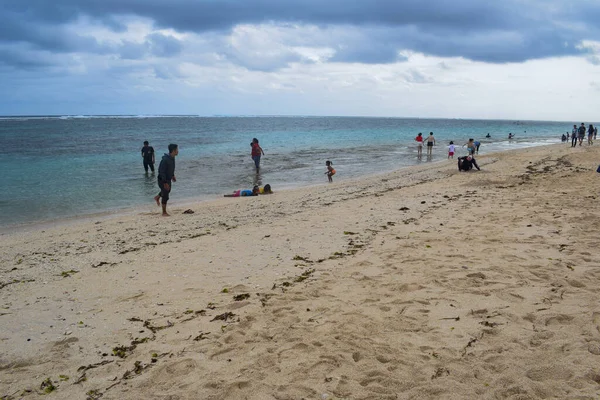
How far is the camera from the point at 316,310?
472 cm

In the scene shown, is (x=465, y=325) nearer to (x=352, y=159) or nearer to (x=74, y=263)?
(x=74, y=263)

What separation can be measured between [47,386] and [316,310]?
8.83 ft

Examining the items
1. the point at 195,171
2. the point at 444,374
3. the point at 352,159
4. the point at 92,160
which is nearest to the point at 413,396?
the point at 444,374

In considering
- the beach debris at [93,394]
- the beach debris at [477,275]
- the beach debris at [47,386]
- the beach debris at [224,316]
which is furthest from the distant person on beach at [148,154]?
the beach debris at [93,394]

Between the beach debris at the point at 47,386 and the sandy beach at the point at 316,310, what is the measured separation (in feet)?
0.07

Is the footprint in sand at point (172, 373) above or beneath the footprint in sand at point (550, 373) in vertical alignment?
beneath

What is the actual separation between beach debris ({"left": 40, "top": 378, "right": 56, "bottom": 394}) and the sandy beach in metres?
0.02

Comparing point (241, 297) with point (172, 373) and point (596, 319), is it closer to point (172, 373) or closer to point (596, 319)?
point (172, 373)

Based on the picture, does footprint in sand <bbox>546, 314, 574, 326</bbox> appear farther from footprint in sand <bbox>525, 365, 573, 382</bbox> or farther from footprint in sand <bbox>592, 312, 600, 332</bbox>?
footprint in sand <bbox>525, 365, 573, 382</bbox>

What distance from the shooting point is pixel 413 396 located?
317 centimetres

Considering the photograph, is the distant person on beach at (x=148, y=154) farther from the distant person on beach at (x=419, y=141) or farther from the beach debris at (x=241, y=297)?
the distant person on beach at (x=419, y=141)

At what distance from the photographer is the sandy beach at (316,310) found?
3451mm

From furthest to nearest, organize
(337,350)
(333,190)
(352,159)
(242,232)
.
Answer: (352,159), (333,190), (242,232), (337,350)

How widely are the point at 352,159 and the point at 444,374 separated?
26.9 m
